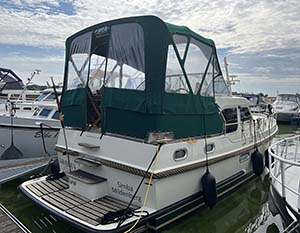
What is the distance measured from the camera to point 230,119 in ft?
20.5

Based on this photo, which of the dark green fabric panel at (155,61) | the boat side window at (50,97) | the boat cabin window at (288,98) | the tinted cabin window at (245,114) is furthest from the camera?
the boat cabin window at (288,98)

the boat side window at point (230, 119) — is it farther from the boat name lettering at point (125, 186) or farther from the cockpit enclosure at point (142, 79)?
the boat name lettering at point (125, 186)

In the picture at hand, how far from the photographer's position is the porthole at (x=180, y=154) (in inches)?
176

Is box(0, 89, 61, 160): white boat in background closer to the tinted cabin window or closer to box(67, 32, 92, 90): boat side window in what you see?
box(67, 32, 92, 90): boat side window

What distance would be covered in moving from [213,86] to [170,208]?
2.56 metres

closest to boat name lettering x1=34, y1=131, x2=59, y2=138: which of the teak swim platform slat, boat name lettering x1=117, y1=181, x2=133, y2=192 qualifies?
the teak swim platform slat

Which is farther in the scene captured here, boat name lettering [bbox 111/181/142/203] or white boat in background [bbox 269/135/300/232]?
boat name lettering [bbox 111/181/142/203]

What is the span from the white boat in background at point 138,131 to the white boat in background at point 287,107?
56.5 feet

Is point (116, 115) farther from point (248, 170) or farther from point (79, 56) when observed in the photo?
point (248, 170)

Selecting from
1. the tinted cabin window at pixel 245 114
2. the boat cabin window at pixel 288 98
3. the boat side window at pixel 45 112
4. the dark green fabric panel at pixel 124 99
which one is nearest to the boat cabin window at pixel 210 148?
the dark green fabric panel at pixel 124 99

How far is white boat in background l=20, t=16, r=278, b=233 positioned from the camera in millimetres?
4215

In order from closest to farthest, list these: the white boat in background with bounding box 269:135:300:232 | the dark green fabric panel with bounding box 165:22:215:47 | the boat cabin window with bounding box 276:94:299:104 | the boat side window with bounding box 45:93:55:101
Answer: the white boat in background with bounding box 269:135:300:232, the dark green fabric panel with bounding box 165:22:215:47, the boat side window with bounding box 45:93:55:101, the boat cabin window with bounding box 276:94:299:104

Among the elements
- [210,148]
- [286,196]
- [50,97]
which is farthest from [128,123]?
[50,97]

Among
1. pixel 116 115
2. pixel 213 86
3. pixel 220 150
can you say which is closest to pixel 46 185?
pixel 116 115
